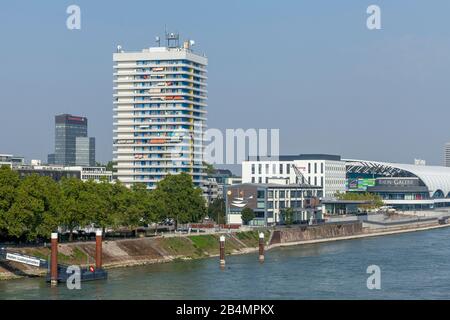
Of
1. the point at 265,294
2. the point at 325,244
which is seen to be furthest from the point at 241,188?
the point at 265,294

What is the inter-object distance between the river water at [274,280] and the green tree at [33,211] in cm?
755

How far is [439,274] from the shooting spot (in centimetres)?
7462

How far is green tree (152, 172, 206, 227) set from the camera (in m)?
118

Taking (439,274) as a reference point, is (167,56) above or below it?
above

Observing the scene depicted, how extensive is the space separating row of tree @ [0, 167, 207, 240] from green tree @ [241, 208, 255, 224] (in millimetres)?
12324

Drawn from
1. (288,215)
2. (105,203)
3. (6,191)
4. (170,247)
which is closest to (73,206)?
(105,203)

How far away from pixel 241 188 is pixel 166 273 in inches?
2520

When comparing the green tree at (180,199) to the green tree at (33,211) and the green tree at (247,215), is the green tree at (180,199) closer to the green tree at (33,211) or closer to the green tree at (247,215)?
the green tree at (247,215)

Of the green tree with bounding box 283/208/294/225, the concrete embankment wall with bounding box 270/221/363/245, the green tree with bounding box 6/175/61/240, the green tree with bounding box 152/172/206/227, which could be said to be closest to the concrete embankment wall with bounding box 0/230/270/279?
the green tree with bounding box 6/175/61/240

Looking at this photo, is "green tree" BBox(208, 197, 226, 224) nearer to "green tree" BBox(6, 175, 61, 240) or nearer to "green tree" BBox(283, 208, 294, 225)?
"green tree" BBox(283, 208, 294, 225)

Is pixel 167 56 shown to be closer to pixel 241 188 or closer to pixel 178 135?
pixel 178 135

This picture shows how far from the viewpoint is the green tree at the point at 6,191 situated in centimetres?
7575

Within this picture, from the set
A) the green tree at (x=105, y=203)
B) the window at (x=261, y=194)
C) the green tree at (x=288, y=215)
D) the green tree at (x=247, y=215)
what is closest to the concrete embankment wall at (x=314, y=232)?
the green tree at (x=288, y=215)

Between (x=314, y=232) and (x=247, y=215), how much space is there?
440 inches
